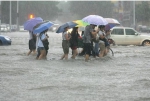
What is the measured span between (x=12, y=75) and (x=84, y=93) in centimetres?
410

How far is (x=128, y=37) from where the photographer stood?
31.7 meters

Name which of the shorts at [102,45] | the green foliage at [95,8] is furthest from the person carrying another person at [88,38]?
the green foliage at [95,8]

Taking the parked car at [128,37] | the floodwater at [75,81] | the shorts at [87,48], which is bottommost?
the floodwater at [75,81]

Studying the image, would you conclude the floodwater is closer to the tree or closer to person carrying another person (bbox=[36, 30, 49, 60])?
person carrying another person (bbox=[36, 30, 49, 60])

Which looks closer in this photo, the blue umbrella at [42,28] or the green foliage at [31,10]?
the blue umbrella at [42,28]

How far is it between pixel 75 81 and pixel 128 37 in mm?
19695

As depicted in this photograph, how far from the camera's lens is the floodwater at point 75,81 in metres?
9.95

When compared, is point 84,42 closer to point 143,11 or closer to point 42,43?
point 42,43

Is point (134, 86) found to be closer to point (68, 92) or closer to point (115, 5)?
point (68, 92)

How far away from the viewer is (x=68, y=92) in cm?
1049

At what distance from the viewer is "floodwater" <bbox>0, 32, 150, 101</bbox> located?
995 cm

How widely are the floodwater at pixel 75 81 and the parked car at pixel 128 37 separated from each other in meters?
13.4

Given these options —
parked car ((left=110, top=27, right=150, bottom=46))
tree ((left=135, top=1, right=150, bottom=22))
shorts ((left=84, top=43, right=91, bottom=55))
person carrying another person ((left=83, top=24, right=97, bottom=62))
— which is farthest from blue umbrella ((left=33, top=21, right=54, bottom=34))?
tree ((left=135, top=1, right=150, bottom=22))

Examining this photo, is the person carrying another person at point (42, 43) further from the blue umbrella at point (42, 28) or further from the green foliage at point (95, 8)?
the green foliage at point (95, 8)
